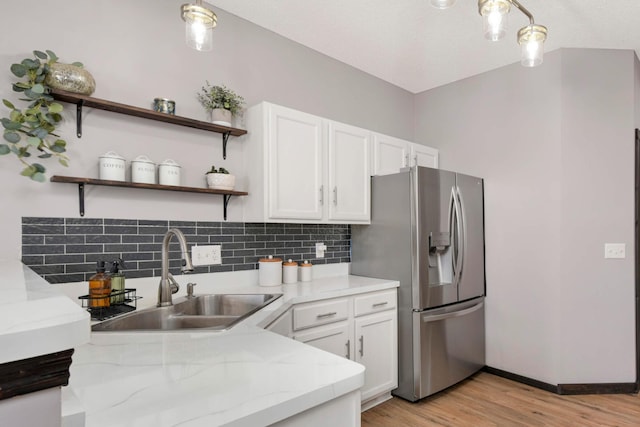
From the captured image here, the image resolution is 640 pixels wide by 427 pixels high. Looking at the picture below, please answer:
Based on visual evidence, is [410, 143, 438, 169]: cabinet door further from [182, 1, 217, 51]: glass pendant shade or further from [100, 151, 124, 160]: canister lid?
[100, 151, 124, 160]: canister lid

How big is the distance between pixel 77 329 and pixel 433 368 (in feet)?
8.50

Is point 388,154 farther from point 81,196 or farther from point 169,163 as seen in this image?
point 81,196

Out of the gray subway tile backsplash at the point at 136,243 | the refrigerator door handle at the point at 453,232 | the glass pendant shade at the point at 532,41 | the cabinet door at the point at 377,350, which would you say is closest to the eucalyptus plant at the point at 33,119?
the gray subway tile backsplash at the point at 136,243

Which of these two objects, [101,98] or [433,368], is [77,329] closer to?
[101,98]

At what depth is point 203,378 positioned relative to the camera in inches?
34.4

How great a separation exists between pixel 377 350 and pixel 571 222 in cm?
176

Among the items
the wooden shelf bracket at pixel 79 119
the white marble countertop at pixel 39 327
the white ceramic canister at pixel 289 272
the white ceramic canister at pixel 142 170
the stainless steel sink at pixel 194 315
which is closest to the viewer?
the white marble countertop at pixel 39 327

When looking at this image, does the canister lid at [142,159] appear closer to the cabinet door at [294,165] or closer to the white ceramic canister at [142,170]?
the white ceramic canister at [142,170]

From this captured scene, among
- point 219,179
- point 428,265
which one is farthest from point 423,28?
point 219,179

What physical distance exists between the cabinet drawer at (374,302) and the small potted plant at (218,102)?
1.42 metres

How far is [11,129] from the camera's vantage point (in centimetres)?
162

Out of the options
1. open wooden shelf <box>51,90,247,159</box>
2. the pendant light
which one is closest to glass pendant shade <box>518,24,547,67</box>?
the pendant light

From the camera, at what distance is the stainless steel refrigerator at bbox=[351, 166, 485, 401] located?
2.57 metres

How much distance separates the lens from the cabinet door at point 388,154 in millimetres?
2938
